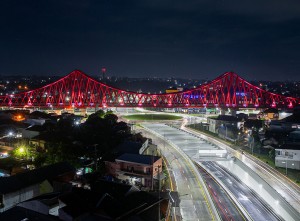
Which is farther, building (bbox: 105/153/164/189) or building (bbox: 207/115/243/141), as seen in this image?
building (bbox: 207/115/243/141)

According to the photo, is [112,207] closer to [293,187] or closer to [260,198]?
[260,198]

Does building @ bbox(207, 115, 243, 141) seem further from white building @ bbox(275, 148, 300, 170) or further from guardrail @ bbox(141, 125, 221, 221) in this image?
white building @ bbox(275, 148, 300, 170)

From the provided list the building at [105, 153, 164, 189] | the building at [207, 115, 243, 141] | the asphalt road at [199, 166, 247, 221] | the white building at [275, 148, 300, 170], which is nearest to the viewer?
the asphalt road at [199, 166, 247, 221]

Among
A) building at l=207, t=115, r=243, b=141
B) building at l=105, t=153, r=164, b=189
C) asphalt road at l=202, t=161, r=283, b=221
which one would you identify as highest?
building at l=207, t=115, r=243, b=141

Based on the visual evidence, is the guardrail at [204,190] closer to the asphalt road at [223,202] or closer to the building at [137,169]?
the asphalt road at [223,202]

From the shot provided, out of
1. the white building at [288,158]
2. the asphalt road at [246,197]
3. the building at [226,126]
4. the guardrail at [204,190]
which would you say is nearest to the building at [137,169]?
the guardrail at [204,190]

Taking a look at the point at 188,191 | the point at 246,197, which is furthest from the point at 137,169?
the point at 246,197

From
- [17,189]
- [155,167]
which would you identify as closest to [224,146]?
[155,167]

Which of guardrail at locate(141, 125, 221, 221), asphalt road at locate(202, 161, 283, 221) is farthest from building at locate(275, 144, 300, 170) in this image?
guardrail at locate(141, 125, 221, 221)
